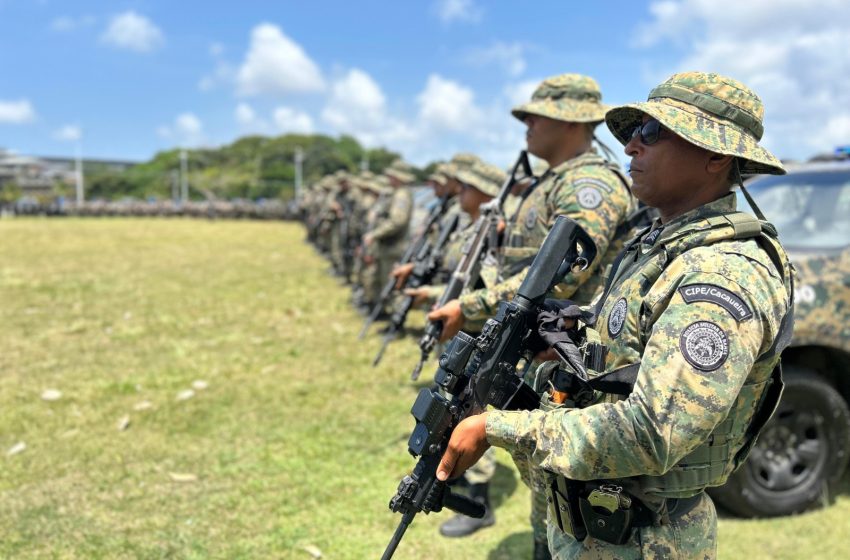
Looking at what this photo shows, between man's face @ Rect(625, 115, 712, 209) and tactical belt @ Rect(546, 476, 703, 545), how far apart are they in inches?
30.0

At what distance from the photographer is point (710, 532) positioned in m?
1.85

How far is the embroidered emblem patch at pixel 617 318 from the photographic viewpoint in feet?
5.70

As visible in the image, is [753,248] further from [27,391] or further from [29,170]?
[29,170]

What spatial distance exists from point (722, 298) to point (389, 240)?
25.9 ft

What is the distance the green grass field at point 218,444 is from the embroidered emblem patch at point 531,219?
5.64ft

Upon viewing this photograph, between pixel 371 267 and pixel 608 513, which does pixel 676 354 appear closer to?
pixel 608 513

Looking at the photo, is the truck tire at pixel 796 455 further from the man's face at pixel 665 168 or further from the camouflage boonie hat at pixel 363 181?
the camouflage boonie hat at pixel 363 181

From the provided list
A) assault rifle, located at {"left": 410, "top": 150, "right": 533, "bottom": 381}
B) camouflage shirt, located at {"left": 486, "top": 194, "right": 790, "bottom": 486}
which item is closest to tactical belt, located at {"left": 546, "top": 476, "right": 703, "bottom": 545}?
camouflage shirt, located at {"left": 486, "top": 194, "right": 790, "bottom": 486}

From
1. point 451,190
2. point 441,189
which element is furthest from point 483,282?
point 441,189

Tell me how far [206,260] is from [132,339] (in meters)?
8.21

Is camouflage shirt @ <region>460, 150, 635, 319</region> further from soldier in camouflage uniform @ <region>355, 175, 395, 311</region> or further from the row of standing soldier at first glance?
soldier in camouflage uniform @ <region>355, 175, 395, 311</region>

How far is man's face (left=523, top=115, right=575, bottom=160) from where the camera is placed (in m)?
3.24

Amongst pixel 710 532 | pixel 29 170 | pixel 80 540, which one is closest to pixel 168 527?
pixel 80 540

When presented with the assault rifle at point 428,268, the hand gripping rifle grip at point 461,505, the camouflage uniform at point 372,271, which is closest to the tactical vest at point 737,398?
the hand gripping rifle grip at point 461,505
